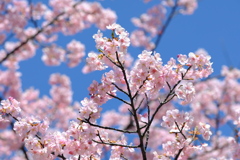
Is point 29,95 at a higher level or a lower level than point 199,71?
higher

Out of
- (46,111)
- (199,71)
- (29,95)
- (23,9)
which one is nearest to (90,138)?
(199,71)

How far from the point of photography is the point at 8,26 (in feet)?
37.2

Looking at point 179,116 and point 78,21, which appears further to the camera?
point 78,21

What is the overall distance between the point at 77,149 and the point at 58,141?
0.70 feet

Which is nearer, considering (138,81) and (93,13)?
(138,81)

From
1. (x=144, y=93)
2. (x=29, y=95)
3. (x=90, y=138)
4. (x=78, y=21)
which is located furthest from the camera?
(x=29, y=95)

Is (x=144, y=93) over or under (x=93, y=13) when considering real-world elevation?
under

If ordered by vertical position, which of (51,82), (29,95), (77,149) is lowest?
(77,149)

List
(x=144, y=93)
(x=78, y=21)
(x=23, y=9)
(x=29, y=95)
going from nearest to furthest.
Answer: (x=144, y=93), (x=23, y=9), (x=78, y=21), (x=29, y=95)

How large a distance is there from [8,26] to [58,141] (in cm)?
895

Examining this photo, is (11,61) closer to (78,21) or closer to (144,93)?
(78,21)

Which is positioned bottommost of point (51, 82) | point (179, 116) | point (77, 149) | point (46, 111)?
point (77, 149)

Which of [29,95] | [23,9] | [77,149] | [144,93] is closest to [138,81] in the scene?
[144,93]

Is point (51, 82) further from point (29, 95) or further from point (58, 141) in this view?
point (58, 141)
